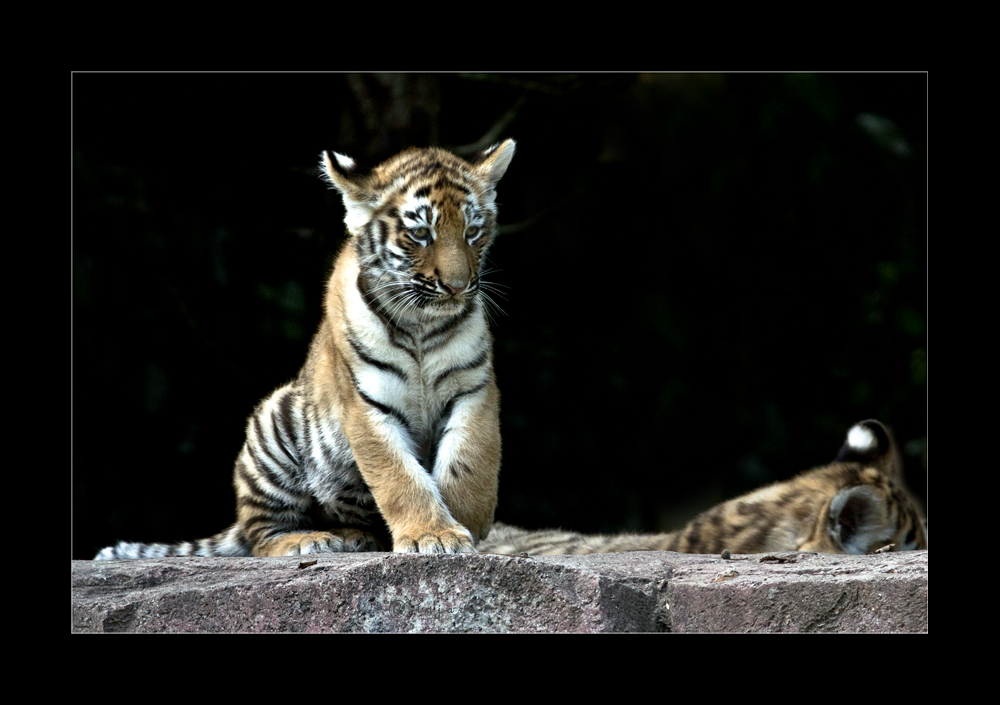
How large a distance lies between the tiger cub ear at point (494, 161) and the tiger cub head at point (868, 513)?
1.79m

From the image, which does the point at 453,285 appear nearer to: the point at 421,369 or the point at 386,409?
the point at 421,369

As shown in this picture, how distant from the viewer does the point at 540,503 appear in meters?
6.96

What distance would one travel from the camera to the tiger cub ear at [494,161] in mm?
4043

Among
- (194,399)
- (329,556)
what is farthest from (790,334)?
(329,556)

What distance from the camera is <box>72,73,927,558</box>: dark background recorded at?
573cm

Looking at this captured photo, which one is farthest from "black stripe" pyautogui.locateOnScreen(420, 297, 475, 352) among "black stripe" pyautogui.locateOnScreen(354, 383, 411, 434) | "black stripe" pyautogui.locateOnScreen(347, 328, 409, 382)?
"black stripe" pyautogui.locateOnScreen(354, 383, 411, 434)

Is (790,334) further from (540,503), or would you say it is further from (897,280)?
(540,503)

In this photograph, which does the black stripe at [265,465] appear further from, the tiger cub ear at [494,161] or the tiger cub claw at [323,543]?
the tiger cub ear at [494,161]

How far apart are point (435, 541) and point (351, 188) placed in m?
1.31

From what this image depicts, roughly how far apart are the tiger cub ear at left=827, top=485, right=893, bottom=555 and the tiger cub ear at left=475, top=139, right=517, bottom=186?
5.95 ft

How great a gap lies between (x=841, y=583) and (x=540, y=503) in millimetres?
3993

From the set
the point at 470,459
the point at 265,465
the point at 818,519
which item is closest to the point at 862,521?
the point at 818,519

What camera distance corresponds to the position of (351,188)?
3.97 metres

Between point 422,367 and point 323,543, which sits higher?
point 422,367
